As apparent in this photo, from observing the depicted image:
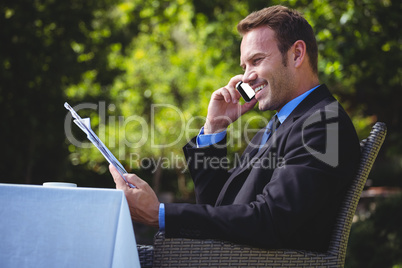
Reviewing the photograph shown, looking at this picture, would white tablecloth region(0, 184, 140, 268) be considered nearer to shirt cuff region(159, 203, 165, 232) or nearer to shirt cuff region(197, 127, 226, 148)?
shirt cuff region(159, 203, 165, 232)

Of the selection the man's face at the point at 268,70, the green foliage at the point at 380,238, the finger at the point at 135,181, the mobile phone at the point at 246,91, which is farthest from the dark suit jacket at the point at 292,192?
the green foliage at the point at 380,238

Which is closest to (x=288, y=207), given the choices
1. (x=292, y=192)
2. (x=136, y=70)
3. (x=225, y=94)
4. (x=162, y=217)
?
(x=292, y=192)

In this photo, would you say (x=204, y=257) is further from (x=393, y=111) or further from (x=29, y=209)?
(x=393, y=111)

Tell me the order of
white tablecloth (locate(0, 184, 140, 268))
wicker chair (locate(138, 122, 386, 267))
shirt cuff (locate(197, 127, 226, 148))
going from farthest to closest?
1. shirt cuff (locate(197, 127, 226, 148))
2. wicker chair (locate(138, 122, 386, 267))
3. white tablecloth (locate(0, 184, 140, 268))

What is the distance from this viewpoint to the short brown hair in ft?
8.07

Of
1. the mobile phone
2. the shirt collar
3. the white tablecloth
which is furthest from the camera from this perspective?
the mobile phone

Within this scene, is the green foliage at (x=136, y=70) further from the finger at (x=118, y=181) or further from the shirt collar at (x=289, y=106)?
the finger at (x=118, y=181)

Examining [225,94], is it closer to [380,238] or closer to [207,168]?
[207,168]

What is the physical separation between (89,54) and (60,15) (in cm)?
170

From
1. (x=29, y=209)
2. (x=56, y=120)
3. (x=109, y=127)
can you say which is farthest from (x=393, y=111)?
(x=29, y=209)

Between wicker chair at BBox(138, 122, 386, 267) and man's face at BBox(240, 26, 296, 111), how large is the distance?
0.70m

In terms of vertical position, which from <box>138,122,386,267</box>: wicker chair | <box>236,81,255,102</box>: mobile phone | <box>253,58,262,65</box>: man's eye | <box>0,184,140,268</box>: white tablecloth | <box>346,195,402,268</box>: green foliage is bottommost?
<box>346,195,402,268</box>: green foliage

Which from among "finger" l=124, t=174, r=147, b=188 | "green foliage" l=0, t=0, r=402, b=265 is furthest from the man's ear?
"green foliage" l=0, t=0, r=402, b=265

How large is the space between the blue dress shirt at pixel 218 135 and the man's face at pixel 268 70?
0.05m
